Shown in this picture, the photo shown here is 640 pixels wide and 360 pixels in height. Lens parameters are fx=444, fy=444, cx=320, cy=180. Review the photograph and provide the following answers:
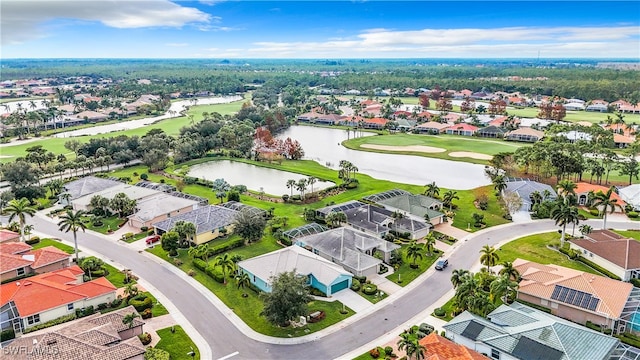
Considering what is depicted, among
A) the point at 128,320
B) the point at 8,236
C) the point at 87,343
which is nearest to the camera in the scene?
the point at 87,343

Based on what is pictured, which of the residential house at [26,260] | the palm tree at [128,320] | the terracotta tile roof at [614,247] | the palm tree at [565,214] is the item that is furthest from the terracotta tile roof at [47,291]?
the terracotta tile roof at [614,247]

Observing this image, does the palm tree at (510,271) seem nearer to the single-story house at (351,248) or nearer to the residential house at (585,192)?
the single-story house at (351,248)

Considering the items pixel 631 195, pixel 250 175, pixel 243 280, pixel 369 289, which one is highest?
pixel 631 195

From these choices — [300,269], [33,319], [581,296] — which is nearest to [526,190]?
[581,296]

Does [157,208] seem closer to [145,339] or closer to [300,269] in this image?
[300,269]

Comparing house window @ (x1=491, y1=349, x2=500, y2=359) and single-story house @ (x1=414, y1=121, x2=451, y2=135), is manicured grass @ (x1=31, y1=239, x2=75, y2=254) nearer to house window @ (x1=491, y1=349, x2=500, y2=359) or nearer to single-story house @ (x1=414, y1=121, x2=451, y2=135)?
house window @ (x1=491, y1=349, x2=500, y2=359)

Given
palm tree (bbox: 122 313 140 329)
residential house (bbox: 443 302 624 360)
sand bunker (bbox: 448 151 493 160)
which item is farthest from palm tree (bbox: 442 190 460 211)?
palm tree (bbox: 122 313 140 329)
